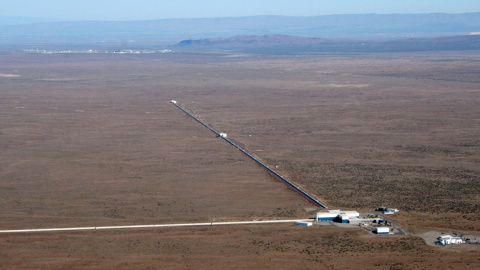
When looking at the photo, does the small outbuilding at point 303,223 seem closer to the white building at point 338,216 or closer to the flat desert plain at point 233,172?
the flat desert plain at point 233,172

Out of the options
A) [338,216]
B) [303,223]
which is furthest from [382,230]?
[303,223]

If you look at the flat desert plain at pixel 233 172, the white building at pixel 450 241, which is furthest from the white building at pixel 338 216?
the white building at pixel 450 241

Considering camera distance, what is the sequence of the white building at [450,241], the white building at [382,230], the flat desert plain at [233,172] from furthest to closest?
1. the white building at [382,230]
2. the white building at [450,241]
3. the flat desert plain at [233,172]

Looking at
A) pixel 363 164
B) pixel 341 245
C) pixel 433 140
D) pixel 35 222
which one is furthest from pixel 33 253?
pixel 433 140

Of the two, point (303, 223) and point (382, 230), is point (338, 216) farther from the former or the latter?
point (382, 230)

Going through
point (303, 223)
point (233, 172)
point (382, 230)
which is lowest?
point (233, 172)

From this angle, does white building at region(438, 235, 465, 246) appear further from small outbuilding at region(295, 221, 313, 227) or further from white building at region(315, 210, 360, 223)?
small outbuilding at region(295, 221, 313, 227)

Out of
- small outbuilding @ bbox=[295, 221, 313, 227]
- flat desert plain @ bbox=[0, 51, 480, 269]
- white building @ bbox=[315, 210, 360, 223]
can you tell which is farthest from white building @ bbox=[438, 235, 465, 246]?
small outbuilding @ bbox=[295, 221, 313, 227]

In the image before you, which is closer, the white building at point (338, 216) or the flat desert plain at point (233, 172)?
the flat desert plain at point (233, 172)

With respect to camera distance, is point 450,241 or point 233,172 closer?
point 450,241
